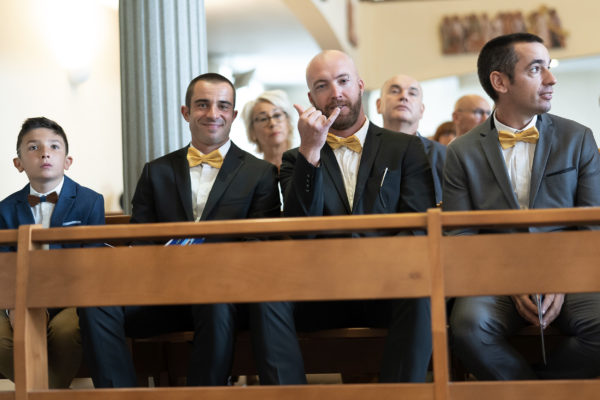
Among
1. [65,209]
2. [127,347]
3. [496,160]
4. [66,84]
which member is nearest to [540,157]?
[496,160]

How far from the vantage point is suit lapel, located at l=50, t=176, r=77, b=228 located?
3641 mm

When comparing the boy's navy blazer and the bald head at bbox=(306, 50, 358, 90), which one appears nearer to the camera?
the bald head at bbox=(306, 50, 358, 90)

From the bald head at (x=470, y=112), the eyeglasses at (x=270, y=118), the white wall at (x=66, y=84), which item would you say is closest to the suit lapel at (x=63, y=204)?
the eyeglasses at (x=270, y=118)

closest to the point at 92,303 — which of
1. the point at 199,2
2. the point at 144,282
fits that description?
the point at 144,282

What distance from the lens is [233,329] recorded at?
3.03 meters

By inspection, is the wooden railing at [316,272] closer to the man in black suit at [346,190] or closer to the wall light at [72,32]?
the man in black suit at [346,190]

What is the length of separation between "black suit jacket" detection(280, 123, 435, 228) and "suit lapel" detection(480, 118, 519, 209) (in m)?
0.26

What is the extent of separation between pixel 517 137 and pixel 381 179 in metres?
0.60

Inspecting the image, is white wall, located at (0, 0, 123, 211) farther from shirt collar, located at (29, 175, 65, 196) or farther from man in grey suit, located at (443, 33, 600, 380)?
man in grey suit, located at (443, 33, 600, 380)

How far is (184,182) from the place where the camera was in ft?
11.7

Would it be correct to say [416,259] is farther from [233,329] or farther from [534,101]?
[534,101]

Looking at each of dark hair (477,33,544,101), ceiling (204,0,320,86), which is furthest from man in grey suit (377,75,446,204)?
ceiling (204,0,320,86)

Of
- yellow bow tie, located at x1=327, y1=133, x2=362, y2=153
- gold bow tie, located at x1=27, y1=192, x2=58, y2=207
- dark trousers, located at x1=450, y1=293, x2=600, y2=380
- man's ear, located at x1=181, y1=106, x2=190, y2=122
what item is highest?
man's ear, located at x1=181, y1=106, x2=190, y2=122

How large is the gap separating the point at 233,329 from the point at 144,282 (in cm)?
51
